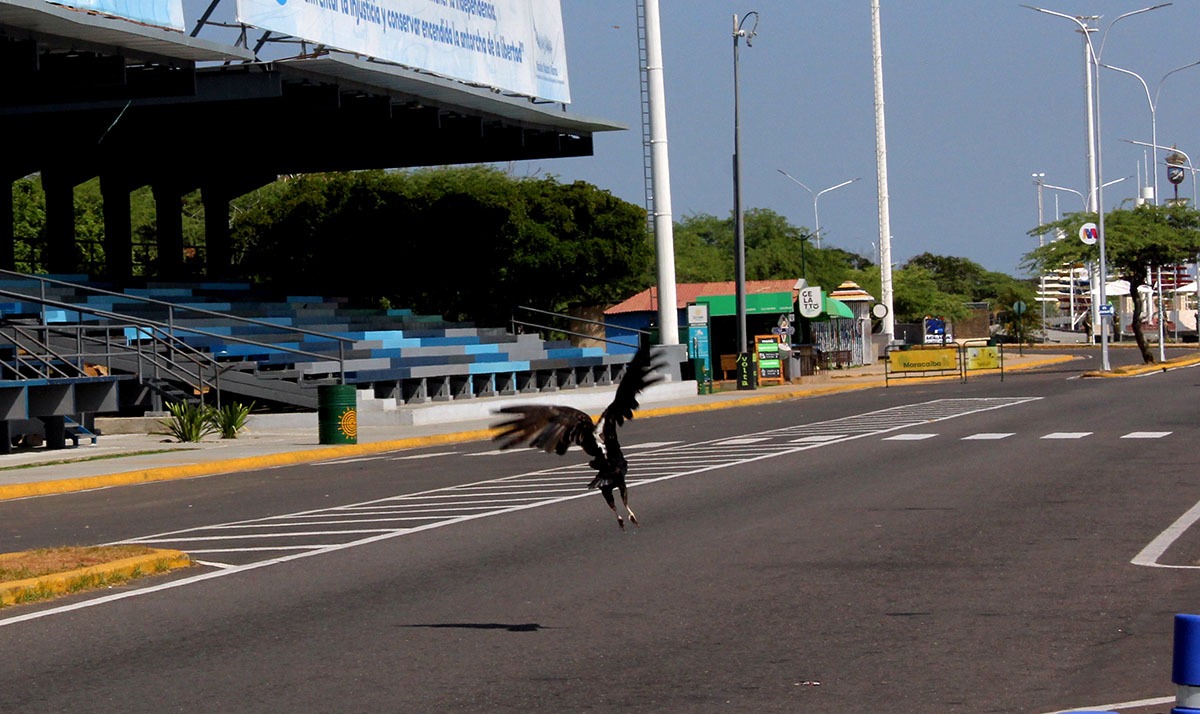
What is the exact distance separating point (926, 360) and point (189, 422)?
3148 cm

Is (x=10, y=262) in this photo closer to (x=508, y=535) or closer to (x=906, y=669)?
(x=508, y=535)

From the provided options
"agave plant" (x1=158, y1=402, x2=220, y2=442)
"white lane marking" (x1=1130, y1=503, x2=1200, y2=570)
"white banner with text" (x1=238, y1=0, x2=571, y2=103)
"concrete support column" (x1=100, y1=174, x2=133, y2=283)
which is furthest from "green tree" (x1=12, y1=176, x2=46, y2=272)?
"white lane marking" (x1=1130, y1=503, x2=1200, y2=570)

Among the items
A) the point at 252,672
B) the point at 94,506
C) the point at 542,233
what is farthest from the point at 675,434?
the point at 542,233

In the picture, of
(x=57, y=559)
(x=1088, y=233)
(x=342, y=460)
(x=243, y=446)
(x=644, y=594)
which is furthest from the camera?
(x=1088, y=233)

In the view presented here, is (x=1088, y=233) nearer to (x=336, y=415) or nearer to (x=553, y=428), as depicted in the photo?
(x=336, y=415)

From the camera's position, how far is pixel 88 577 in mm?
11742

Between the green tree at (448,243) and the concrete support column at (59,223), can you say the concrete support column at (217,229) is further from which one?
the green tree at (448,243)

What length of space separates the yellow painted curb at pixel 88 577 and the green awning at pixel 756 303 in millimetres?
44159

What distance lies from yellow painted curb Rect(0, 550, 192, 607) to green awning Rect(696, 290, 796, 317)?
4416cm

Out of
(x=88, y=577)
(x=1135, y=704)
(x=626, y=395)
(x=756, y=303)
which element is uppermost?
(x=756, y=303)

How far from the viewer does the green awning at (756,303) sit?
5638cm

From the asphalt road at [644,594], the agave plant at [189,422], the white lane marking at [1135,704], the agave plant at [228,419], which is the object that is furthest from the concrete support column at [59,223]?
the white lane marking at [1135,704]

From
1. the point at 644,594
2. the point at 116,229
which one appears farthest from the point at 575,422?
the point at 116,229

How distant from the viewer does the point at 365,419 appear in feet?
110
